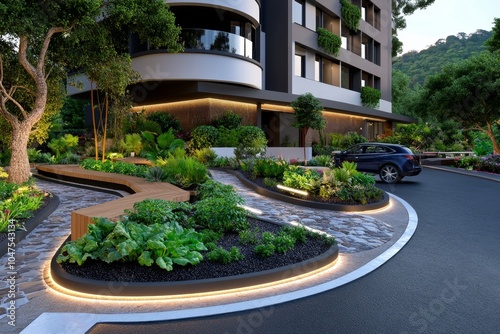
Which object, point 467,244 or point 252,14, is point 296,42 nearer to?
point 252,14

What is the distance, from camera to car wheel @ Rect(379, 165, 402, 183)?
1590 centimetres

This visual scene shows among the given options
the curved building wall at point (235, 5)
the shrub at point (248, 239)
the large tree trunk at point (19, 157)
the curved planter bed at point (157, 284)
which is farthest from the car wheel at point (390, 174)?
the large tree trunk at point (19, 157)

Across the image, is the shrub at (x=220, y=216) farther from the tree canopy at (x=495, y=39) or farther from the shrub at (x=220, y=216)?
the tree canopy at (x=495, y=39)

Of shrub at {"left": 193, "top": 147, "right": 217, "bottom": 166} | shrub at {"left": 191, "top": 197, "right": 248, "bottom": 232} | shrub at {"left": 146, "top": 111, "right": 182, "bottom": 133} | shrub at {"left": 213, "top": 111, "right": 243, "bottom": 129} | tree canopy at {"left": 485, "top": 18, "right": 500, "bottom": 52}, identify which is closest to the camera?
shrub at {"left": 191, "top": 197, "right": 248, "bottom": 232}

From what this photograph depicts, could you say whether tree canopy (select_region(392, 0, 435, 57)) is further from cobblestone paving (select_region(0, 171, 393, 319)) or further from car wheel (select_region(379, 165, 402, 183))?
cobblestone paving (select_region(0, 171, 393, 319))

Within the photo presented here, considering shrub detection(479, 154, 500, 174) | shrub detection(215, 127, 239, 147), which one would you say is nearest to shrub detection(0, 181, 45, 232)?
shrub detection(215, 127, 239, 147)

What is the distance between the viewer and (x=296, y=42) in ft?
87.3

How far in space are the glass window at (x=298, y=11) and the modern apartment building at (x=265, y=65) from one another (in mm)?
74

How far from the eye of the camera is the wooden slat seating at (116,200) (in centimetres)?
581

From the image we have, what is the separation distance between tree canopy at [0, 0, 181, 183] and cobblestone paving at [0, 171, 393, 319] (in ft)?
8.93

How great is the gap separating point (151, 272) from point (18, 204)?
4.68 meters

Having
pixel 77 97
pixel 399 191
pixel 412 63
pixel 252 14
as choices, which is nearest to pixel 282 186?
pixel 399 191

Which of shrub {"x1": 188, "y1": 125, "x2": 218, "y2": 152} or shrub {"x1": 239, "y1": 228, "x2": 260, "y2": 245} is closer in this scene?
shrub {"x1": 239, "y1": 228, "x2": 260, "y2": 245}

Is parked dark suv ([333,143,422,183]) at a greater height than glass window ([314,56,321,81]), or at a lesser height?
lesser
